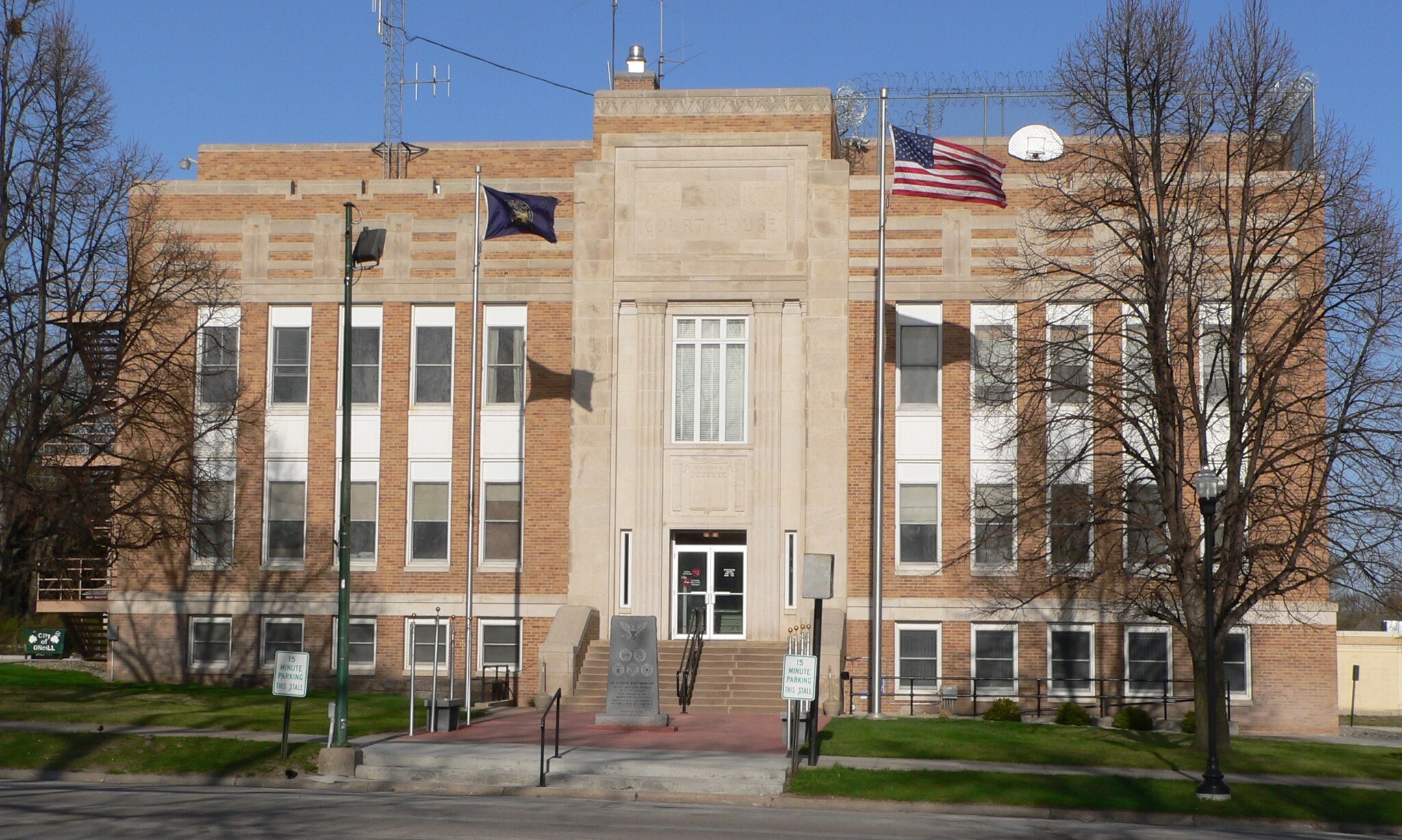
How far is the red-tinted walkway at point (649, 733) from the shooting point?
82.4 ft

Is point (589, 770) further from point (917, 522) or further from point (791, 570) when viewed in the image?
point (917, 522)

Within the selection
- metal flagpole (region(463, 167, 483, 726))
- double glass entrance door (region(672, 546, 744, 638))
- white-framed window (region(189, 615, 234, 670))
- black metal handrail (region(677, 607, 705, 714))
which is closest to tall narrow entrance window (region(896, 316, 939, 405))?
double glass entrance door (region(672, 546, 744, 638))

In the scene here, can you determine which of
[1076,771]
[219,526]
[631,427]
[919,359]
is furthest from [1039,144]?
[219,526]

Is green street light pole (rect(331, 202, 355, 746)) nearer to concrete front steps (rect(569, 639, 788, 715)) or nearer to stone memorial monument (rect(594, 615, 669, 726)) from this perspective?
stone memorial monument (rect(594, 615, 669, 726))

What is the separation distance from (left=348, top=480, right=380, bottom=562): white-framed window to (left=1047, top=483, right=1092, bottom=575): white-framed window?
626 inches

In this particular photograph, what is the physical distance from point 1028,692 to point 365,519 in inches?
639

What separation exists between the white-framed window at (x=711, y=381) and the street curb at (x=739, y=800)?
15.0 m

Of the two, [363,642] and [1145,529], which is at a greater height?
[1145,529]

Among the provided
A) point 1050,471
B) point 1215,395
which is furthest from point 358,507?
point 1215,395

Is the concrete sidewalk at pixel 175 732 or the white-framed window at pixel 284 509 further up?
the white-framed window at pixel 284 509

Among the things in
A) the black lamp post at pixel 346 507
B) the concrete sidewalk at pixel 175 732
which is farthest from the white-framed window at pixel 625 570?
the black lamp post at pixel 346 507

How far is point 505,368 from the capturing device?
36.2 meters

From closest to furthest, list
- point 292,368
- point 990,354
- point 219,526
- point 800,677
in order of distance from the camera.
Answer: point 800,677
point 990,354
point 219,526
point 292,368

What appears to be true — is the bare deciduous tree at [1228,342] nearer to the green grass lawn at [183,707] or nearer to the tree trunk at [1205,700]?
the tree trunk at [1205,700]
